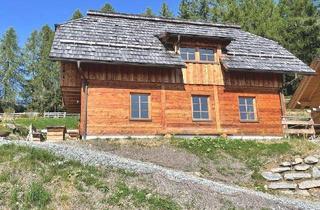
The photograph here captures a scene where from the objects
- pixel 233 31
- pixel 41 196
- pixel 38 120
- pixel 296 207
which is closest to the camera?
pixel 41 196

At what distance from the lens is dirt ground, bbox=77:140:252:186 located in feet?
51.8

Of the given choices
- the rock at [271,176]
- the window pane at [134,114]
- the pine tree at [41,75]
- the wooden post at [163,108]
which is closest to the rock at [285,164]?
the rock at [271,176]

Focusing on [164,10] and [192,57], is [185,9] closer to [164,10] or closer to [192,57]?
[164,10]

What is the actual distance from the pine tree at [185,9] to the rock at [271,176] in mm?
38409

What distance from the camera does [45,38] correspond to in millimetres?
62438

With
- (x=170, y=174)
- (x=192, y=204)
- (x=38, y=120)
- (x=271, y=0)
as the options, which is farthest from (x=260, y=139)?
(x=271, y=0)

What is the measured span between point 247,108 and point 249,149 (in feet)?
13.3

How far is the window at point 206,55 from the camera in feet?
74.2

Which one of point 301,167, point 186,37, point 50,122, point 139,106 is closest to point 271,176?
point 301,167

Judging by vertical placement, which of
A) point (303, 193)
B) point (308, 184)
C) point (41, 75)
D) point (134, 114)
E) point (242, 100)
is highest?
point (41, 75)

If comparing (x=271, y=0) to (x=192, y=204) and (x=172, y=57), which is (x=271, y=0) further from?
(x=192, y=204)

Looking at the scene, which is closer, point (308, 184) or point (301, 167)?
point (308, 184)

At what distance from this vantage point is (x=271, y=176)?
16250mm

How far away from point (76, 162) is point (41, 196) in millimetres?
2502
